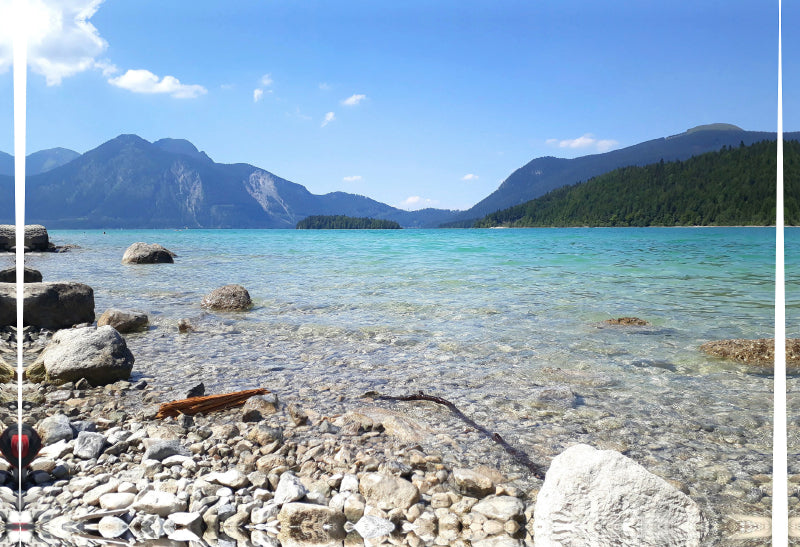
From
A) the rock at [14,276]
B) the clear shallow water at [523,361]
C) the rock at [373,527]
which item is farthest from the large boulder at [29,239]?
the rock at [373,527]

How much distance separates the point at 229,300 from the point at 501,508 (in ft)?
31.9

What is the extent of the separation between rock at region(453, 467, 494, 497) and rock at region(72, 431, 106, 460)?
2748 millimetres

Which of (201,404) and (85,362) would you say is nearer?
(201,404)

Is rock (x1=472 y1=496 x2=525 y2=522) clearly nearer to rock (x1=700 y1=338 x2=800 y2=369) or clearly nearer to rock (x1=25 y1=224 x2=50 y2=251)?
rock (x1=700 y1=338 x2=800 y2=369)

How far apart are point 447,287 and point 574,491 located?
13.2 metres

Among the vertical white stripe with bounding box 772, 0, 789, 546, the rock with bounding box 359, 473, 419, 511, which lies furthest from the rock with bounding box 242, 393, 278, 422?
the vertical white stripe with bounding box 772, 0, 789, 546

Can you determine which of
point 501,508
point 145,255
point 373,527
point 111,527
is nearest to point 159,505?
point 111,527

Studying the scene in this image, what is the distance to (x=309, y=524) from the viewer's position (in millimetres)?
2955

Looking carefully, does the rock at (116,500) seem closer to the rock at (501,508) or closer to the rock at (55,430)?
the rock at (55,430)

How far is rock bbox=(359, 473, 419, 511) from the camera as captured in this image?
10.4ft

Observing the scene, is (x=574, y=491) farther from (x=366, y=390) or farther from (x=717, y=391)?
(x=717, y=391)

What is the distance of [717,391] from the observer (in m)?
5.72

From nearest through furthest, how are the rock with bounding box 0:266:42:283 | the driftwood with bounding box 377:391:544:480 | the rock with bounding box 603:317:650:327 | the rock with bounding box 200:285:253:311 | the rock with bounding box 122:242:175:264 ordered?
the driftwood with bounding box 377:391:544:480
the rock with bounding box 603:317:650:327
the rock with bounding box 200:285:253:311
the rock with bounding box 0:266:42:283
the rock with bounding box 122:242:175:264

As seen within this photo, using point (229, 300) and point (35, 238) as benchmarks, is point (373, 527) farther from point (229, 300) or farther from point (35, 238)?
point (35, 238)
